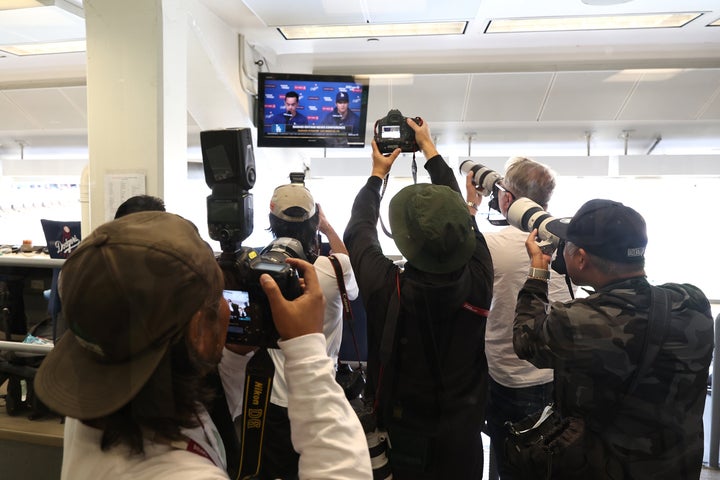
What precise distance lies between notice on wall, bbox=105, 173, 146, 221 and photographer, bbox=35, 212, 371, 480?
1673 mm

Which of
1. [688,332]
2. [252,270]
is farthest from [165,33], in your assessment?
[688,332]

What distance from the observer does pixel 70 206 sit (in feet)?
19.7

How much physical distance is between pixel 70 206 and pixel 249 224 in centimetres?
597

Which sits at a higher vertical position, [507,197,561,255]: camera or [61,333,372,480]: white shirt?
[507,197,561,255]: camera

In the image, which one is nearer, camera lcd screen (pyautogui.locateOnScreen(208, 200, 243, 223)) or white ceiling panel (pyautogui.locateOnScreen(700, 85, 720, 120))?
camera lcd screen (pyautogui.locateOnScreen(208, 200, 243, 223))

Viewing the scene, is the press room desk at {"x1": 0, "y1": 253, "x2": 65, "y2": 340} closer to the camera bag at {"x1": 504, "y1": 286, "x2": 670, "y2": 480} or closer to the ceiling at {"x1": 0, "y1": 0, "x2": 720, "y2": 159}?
the ceiling at {"x1": 0, "y1": 0, "x2": 720, "y2": 159}

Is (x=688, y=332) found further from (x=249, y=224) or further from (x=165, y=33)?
(x=165, y=33)

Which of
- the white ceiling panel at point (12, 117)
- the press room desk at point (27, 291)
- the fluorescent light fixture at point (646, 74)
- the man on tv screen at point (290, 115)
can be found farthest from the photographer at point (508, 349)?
the white ceiling panel at point (12, 117)

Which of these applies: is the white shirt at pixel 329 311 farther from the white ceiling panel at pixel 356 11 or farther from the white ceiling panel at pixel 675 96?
the white ceiling panel at pixel 675 96

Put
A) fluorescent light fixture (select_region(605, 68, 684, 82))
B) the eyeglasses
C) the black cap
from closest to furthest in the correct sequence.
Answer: the black cap, the eyeglasses, fluorescent light fixture (select_region(605, 68, 684, 82))

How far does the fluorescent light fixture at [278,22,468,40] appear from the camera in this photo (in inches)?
133

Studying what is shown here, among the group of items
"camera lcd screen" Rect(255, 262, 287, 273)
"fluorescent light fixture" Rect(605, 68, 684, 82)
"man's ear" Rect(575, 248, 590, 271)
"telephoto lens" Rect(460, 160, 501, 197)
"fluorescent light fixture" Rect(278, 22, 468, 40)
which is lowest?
"man's ear" Rect(575, 248, 590, 271)

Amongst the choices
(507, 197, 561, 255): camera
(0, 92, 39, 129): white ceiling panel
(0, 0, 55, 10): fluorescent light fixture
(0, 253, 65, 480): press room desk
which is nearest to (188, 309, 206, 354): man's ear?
(507, 197, 561, 255): camera

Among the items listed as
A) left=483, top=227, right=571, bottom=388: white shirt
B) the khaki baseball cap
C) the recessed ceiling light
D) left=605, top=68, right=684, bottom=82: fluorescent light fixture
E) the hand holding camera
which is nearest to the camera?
the khaki baseball cap
